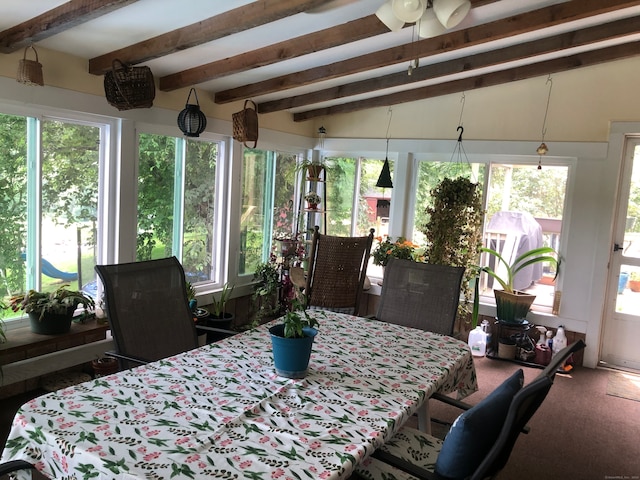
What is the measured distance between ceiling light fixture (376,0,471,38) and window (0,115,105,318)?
6.90 ft

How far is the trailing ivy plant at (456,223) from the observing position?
14.2 feet

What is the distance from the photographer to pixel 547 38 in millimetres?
3525

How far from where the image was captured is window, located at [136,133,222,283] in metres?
3.74

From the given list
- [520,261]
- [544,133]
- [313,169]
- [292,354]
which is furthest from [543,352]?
[292,354]

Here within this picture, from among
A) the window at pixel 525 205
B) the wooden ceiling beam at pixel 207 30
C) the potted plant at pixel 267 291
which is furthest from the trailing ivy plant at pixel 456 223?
the wooden ceiling beam at pixel 207 30

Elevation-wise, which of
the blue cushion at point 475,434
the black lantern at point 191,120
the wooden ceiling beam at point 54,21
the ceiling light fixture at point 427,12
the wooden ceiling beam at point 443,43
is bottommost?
the blue cushion at point 475,434

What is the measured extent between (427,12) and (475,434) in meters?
1.94

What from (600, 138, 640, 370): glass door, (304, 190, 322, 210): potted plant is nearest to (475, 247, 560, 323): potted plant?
(600, 138, 640, 370): glass door

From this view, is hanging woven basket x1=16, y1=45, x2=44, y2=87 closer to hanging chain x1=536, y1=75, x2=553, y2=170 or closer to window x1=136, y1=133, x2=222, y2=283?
window x1=136, y1=133, x2=222, y2=283

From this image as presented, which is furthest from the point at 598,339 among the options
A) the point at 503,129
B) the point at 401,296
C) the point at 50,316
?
the point at 50,316

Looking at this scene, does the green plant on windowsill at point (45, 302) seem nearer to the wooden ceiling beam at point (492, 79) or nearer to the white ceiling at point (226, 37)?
the white ceiling at point (226, 37)

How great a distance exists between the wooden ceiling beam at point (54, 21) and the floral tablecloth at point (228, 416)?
156cm

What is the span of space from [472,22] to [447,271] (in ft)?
5.02

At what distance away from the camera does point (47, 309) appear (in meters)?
2.84
